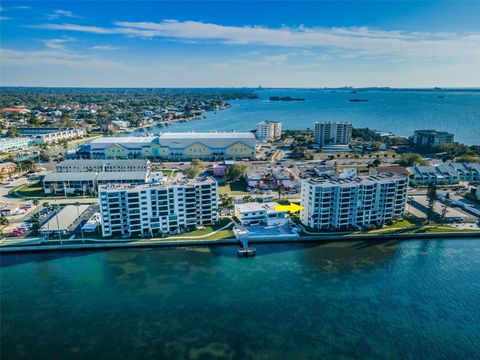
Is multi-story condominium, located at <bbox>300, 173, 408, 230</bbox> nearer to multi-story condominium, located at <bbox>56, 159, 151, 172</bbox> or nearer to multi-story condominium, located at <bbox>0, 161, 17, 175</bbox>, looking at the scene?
multi-story condominium, located at <bbox>56, 159, 151, 172</bbox>

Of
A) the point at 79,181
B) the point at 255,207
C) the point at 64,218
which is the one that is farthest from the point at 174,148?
the point at 255,207

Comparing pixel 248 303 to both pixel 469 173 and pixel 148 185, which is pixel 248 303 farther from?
pixel 469 173

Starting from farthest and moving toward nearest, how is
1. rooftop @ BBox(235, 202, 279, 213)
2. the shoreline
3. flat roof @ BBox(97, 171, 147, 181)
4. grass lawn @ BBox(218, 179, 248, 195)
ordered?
1. flat roof @ BBox(97, 171, 147, 181)
2. grass lawn @ BBox(218, 179, 248, 195)
3. rooftop @ BBox(235, 202, 279, 213)
4. the shoreline

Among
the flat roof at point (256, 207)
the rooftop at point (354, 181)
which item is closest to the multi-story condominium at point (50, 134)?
the flat roof at point (256, 207)

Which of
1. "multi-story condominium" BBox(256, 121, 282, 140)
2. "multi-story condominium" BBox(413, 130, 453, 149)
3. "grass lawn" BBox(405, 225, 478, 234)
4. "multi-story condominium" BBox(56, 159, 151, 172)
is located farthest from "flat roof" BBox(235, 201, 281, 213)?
"multi-story condominium" BBox(256, 121, 282, 140)

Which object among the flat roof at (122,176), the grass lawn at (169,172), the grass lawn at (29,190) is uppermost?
the flat roof at (122,176)

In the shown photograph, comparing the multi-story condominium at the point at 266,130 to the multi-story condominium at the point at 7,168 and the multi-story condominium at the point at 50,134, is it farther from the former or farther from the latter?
the multi-story condominium at the point at 7,168
